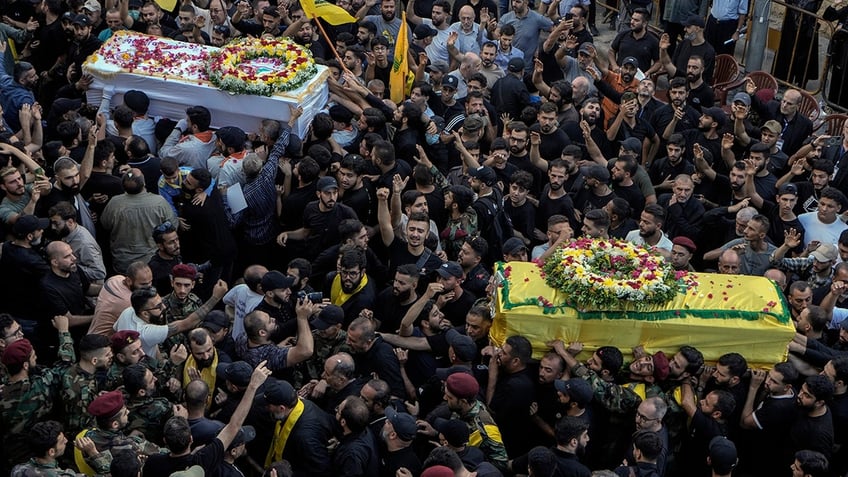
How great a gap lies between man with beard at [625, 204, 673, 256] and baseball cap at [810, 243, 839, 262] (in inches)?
50.2

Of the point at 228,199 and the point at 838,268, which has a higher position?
the point at 838,268

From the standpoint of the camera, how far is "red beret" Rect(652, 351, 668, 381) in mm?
7910

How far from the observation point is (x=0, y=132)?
10344mm

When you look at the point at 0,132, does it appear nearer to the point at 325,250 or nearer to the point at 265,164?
the point at 265,164

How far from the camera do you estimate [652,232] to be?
9.63 metres

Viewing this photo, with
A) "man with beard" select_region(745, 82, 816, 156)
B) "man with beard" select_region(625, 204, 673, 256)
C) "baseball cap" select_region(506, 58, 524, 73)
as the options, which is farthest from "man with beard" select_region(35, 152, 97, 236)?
"man with beard" select_region(745, 82, 816, 156)

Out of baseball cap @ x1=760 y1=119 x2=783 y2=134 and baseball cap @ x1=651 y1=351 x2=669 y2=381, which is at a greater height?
baseball cap @ x1=760 y1=119 x2=783 y2=134

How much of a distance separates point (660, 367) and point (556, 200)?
2.88m

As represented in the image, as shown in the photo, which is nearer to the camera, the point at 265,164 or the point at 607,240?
the point at 607,240

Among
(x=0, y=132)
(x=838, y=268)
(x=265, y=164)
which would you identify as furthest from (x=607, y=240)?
(x=0, y=132)

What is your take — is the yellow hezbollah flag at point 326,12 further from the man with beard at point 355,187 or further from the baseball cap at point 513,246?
the baseball cap at point 513,246

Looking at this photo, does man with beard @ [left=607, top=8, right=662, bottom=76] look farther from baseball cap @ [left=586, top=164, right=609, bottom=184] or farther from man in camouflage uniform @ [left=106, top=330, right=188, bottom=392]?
man in camouflage uniform @ [left=106, top=330, right=188, bottom=392]

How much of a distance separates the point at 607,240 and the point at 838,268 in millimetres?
1991

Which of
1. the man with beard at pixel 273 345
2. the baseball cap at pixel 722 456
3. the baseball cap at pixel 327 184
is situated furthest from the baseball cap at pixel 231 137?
the baseball cap at pixel 722 456
